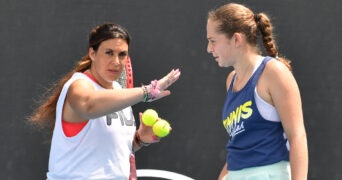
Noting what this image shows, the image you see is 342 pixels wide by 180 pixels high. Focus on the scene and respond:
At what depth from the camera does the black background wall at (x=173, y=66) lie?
417 cm

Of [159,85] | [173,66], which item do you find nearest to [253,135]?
[159,85]

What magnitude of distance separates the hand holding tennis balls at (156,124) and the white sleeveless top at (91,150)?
0.70 ft

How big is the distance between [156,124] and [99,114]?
1.52 feet

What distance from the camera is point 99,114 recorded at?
119 inches

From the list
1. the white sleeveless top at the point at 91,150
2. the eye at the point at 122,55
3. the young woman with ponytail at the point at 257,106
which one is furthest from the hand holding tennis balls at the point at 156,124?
the young woman with ponytail at the point at 257,106

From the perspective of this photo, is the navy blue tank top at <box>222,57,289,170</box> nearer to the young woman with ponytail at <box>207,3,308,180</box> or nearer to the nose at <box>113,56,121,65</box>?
the young woman with ponytail at <box>207,3,308,180</box>

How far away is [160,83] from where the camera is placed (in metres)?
3.06

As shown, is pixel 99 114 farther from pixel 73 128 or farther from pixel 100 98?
pixel 73 128

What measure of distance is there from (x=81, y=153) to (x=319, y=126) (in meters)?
1.73

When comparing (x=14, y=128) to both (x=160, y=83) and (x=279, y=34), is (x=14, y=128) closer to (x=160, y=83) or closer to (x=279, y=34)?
(x=160, y=83)

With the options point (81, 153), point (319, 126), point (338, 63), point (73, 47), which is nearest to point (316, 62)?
point (338, 63)

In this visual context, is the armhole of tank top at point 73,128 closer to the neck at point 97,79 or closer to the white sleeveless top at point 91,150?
the white sleeveless top at point 91,150

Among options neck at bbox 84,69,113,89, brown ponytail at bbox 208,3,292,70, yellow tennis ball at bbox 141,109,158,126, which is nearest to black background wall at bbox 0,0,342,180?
yellow tennis ball at bbox 141,109,158,126

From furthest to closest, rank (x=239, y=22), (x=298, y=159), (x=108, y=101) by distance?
1. (x=108, y=101)
2. (x=239, y=22)
3. (x=298, y=159)
